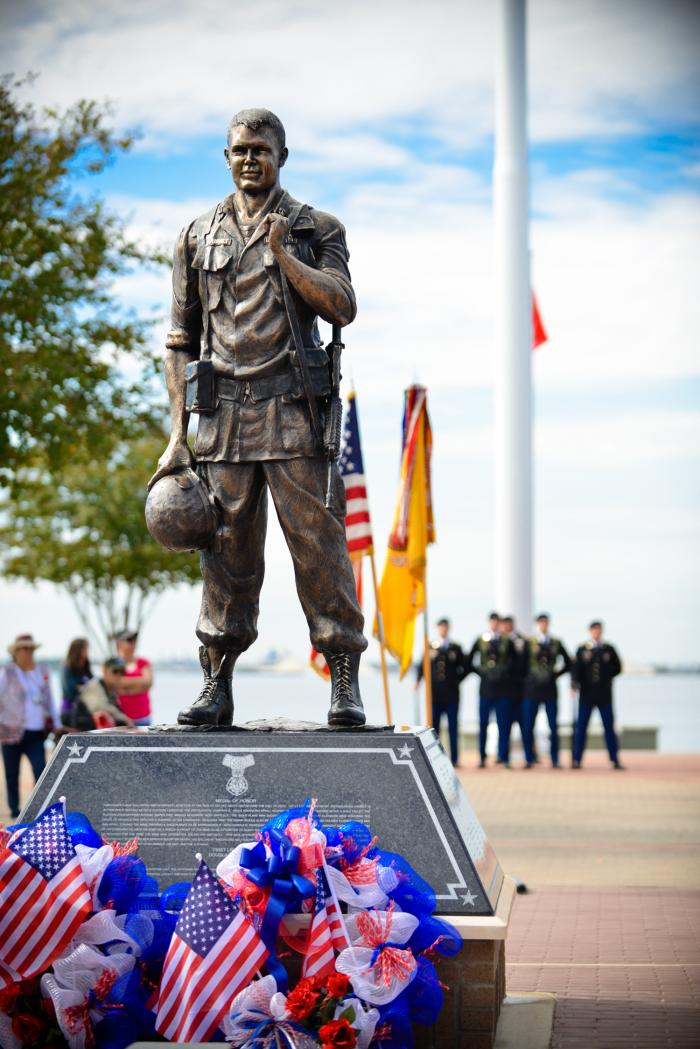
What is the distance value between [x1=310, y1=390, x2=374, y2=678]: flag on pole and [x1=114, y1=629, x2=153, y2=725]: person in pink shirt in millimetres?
1664

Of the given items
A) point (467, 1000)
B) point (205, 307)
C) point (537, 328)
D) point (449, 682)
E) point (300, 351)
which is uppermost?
point (537, 328)

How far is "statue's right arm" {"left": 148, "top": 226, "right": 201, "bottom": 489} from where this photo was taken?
23.1ft

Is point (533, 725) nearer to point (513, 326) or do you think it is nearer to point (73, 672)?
point (513, 326)

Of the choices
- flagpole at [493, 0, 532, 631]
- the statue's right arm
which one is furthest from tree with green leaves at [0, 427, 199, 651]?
the statue's right arm

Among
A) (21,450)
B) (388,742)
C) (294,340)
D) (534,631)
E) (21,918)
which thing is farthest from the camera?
(534,631)

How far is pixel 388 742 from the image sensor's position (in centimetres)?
627

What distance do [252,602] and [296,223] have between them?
1.73 metres

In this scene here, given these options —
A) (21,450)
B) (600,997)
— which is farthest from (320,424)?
(21,450)

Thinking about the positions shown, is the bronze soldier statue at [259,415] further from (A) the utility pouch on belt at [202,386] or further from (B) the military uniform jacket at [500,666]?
(B) the military uniform jacket at [500,666]

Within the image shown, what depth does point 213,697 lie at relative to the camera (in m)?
6.96

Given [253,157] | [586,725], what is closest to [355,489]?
[253,157]

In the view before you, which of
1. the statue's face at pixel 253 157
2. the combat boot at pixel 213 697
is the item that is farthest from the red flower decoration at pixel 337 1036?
the statue's face at pixel 253 157

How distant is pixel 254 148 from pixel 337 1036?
3810 mm

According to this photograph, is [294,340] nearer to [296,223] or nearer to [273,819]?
[296,223]
